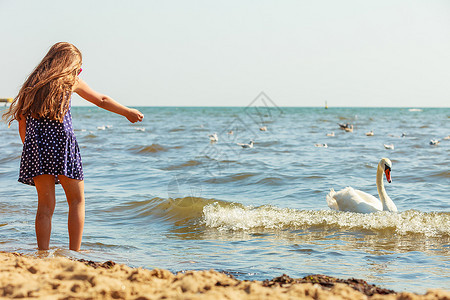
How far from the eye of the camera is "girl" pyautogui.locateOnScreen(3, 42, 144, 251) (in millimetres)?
3816

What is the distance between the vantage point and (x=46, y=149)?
12.6 feet

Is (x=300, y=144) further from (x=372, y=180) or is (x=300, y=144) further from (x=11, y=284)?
(x=11, y=284)

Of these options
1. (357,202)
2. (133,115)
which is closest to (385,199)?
(357,202)

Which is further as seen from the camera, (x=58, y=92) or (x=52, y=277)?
(x=58, y=92)

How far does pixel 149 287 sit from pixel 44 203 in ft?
5.14

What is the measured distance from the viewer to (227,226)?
6535mm

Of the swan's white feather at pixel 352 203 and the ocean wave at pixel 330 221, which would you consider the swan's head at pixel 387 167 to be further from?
the ocean wave at pixel 330 221

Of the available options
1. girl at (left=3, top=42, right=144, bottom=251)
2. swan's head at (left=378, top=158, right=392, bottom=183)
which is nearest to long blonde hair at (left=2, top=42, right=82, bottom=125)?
girl at (left=3, top=42, right=144, bottom=251)

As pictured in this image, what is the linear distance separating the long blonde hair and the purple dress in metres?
0.08

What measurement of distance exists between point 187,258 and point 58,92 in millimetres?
2013

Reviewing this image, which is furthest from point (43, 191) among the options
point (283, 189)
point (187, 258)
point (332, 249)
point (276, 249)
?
point (283, 189)

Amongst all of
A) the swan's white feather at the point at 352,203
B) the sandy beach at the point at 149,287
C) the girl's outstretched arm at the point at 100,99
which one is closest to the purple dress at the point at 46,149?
the girl's outstretched arm at the point at 100,99

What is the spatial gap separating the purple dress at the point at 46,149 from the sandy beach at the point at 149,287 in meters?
0.85

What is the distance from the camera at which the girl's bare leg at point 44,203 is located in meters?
3.90
